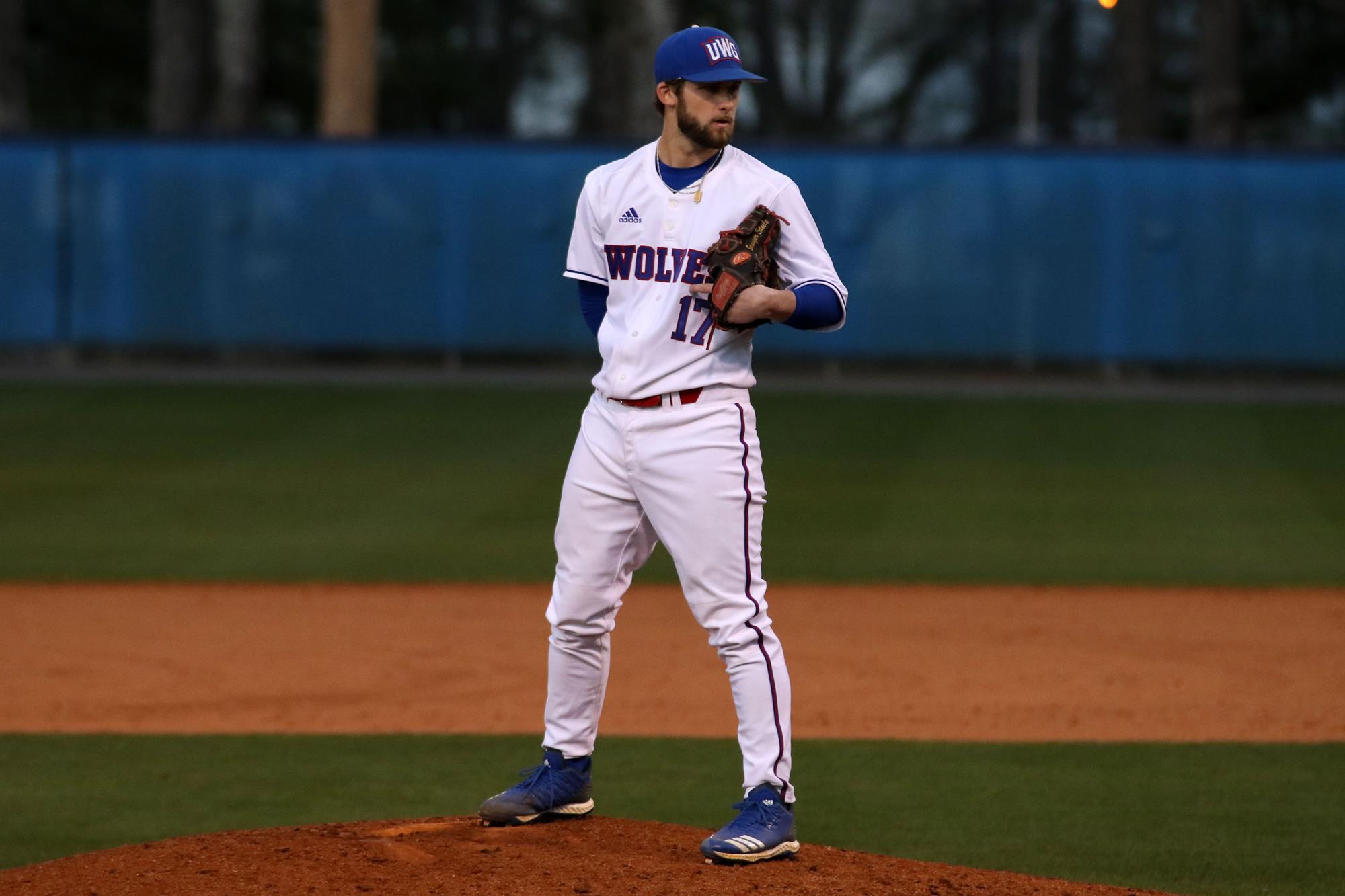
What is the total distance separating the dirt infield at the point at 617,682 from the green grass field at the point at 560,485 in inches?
29.8

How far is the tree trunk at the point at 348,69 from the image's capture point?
2273 cm

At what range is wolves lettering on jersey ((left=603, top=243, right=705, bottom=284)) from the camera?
4.59m

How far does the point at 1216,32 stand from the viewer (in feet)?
96.2

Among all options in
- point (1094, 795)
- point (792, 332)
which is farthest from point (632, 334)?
point (792, 332)

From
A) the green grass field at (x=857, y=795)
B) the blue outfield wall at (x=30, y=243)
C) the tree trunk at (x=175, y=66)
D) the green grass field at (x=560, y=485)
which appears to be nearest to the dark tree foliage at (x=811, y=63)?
the tree trunk at (x=175, y=66)

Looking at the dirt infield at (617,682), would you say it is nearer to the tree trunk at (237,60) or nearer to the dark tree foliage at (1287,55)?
the tree trunk at (237,60)

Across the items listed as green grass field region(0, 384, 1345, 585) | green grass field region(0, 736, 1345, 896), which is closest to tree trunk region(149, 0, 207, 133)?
green grass field region(0, 384, 1345, 585)

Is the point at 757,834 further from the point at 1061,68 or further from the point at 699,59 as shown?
the point at 1061,68

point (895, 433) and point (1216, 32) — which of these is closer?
point (895, 433)

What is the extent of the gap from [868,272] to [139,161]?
27.9 ft

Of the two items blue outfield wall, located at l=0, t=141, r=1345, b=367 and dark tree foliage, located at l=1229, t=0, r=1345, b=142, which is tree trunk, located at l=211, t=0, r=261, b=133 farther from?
dark tree foliage, located at l=1229, t=0, r=1345, b=142

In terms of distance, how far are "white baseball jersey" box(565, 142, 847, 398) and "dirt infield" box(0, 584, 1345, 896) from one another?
1196mm

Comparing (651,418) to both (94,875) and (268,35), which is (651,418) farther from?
(268,35)

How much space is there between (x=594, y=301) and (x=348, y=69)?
1879 centimetres
